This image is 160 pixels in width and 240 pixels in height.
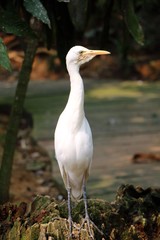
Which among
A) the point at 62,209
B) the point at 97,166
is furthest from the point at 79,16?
the point at 97,166

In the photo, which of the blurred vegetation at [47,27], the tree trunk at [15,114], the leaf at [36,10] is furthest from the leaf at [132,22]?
the leaf at [36,10]

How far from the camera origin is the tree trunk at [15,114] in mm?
4887

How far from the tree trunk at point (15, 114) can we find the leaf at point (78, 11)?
62cm

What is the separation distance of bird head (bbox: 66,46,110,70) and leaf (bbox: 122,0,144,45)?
748 mm

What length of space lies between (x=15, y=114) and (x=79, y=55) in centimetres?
152

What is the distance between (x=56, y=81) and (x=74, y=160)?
7875 millimetres

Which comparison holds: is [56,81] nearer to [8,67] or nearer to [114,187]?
[114,187]

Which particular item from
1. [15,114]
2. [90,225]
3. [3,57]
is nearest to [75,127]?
[90,225]

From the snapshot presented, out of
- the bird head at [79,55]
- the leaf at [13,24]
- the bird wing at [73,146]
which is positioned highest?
the leaf at [13,24]

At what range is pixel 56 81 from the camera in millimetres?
11406

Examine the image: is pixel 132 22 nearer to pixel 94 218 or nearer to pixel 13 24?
pixel 13 24

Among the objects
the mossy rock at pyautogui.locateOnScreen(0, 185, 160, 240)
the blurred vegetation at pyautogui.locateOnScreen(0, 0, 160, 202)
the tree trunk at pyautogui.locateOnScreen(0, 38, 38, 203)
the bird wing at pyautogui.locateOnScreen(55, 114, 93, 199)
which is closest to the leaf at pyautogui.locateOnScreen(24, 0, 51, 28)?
the blurred vegetation at pyautogui.locateOnScreen(0, 0, 160, 202)

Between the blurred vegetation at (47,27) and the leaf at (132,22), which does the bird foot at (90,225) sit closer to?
the blurred vegetation at (47,27)

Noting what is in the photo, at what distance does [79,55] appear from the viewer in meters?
3.53
